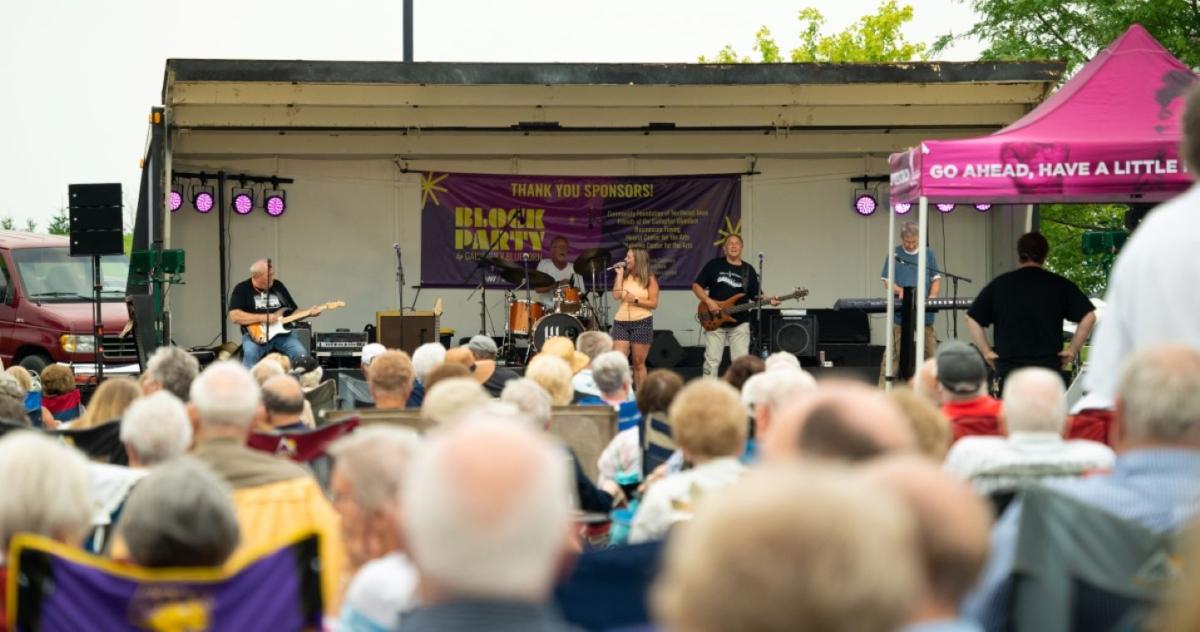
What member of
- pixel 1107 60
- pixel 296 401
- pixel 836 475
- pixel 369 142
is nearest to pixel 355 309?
pixel 369 142

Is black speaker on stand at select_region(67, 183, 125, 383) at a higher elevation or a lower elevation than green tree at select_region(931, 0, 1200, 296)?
lower

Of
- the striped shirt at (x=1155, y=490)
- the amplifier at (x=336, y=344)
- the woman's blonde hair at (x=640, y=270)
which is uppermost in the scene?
the woman's blonde hair at (x=640, y=270)

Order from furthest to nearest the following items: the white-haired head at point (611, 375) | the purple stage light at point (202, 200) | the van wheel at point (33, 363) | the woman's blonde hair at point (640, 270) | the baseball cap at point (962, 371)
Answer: the purple stage light at point (202, 200) < the van wheel at point (33, 363) < the woman's blonde hair at point (640, 270) < the white-haired head at point (611, 375) < the baseball cap at point (962, 371)

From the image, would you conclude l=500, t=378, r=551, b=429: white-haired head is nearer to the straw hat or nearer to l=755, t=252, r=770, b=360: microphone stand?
the straw hat

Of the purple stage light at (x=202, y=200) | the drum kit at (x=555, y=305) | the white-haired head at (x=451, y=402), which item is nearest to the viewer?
the white-haired head at (x=451, y=402)

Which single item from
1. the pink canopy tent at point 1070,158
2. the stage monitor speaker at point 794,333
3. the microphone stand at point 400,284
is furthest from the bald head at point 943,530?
the microphone stand at point 400,284

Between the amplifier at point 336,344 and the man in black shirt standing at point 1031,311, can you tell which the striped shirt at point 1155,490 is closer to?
the man in black shirt standing at point 1031,311

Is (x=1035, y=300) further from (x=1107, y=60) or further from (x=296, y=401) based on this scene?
(x=296, y=401)

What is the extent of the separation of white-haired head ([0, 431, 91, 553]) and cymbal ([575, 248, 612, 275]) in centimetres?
1276

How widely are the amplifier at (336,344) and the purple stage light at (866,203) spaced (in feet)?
18.7

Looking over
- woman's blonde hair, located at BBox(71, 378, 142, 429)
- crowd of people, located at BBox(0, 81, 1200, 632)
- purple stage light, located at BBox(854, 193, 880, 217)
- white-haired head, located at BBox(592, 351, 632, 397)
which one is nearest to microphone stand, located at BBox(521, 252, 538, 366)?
purple stage light, located at BBox(854, 193, 880, 217)

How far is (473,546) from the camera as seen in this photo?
1.85m

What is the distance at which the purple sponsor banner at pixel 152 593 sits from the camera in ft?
9.91

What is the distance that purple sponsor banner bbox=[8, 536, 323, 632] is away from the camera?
3020 millimetres
